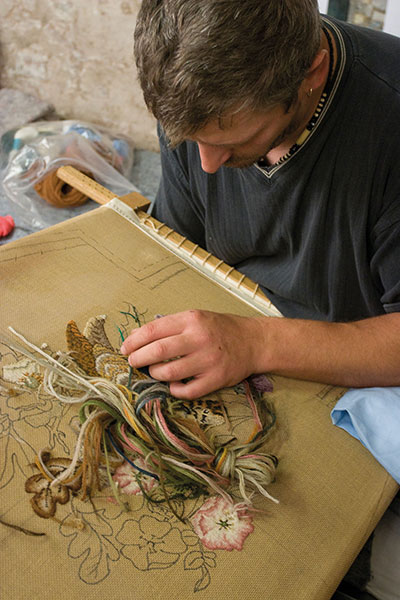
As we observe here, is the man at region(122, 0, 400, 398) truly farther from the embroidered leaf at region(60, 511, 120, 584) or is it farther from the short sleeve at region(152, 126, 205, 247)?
the embroidered leaf at region(60, 511, 120, 584)

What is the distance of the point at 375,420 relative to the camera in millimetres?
688

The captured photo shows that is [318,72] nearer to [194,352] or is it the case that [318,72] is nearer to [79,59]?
[194,352]

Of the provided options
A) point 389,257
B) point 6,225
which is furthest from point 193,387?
point 6,225

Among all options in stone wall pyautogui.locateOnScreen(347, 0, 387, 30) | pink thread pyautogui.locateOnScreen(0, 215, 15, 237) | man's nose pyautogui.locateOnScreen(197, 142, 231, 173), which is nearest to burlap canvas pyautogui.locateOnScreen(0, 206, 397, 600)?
man's nose pyautogui.locateOnScreen(197, 142, 231, 173)

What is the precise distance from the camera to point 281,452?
26.0 inches

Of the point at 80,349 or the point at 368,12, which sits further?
the point at 368,12

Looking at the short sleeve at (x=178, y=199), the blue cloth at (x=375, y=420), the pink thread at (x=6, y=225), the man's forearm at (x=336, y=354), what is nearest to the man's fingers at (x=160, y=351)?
the man's forearm at (x=336, y=354)

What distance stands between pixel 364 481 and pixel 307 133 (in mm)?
487

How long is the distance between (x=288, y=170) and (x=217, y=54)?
31 cm

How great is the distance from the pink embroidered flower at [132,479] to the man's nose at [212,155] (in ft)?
1.27

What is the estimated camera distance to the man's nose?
2.21ft

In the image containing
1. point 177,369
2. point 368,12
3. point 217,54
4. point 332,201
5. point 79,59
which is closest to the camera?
point 217,54

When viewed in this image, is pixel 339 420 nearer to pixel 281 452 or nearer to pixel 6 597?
pixel 281 452

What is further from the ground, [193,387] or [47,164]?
[193,387]
